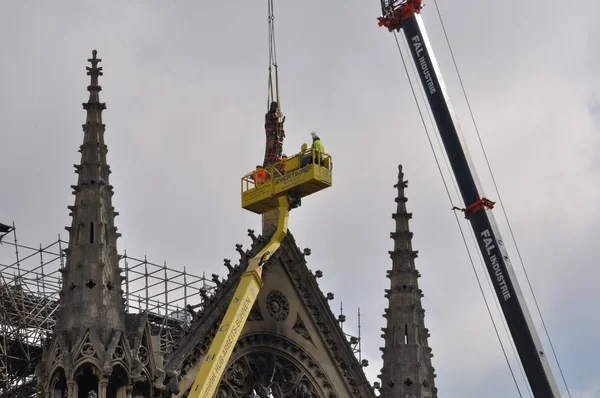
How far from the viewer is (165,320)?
192 feet

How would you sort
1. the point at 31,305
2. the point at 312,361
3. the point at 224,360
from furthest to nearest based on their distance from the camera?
1. the point at 31,305
2. the point at 312,361
3. the point at 224,360

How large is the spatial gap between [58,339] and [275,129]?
1469 centimetres

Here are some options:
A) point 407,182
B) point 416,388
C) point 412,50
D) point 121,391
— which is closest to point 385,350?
point 416,388

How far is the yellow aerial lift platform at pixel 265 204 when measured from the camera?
48562 millimetres

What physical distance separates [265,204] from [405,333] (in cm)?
706

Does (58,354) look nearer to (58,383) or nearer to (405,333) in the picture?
(58,383)

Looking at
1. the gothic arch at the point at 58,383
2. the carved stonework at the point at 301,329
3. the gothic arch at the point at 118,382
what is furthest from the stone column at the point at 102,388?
the carved stonework at the point at 301,329

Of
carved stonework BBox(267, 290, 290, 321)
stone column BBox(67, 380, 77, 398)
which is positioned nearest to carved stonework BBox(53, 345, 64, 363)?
stone column BBox(67, 380, 77, 398)

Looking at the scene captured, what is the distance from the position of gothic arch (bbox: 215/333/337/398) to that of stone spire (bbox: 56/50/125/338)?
22.3ft

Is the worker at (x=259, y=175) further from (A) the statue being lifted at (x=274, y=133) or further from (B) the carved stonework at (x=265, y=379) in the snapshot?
(B) the carved stonework at (x=265, y=379)

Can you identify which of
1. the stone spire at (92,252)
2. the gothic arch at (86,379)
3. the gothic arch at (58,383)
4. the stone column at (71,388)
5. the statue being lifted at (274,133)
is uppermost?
the statue being lifted at (274,133)

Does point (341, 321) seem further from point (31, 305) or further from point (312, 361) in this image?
point (31, 305)

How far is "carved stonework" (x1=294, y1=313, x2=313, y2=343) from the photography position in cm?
5322

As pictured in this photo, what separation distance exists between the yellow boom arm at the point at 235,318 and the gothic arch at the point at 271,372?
4.55 ft
